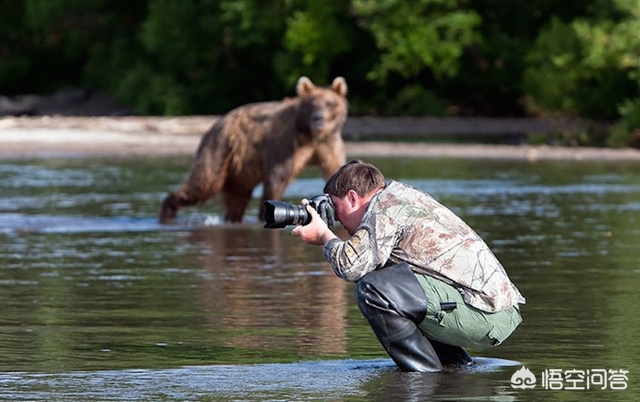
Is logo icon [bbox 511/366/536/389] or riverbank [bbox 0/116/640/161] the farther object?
riverbank [bbox 0/116/640/161]

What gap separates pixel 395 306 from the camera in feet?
23.0

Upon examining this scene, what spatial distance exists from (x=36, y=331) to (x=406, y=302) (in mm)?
2777

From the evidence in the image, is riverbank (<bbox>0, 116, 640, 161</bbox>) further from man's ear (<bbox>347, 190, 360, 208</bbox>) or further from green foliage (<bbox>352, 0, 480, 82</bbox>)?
man's ear (<bbox>347, 190, 360, 208</bbox>)

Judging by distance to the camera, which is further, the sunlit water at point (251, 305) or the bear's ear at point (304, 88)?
the bear's ear at point (304, 88)

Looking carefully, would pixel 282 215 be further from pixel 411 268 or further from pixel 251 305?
pixel 251 305

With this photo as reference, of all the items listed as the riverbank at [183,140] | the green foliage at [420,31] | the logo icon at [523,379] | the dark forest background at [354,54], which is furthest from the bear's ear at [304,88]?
the green foliage at [420,31]

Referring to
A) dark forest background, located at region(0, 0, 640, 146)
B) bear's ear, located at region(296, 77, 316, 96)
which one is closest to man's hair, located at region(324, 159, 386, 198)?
bear's ear, located at region(296, 77, 316, 96)

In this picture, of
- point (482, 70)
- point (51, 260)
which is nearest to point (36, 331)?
point (51, 260)

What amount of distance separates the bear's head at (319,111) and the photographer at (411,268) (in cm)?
937

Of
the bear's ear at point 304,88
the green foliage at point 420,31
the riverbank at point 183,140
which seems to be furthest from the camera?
the green foliage at point 420,31

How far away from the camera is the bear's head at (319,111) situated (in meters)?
16.5

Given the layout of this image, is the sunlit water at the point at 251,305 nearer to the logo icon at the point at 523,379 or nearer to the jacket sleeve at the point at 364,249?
the logo icon at the point at 523,379

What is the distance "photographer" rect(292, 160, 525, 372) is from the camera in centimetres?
703

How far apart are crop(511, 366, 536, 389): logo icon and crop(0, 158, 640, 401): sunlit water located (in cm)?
6
